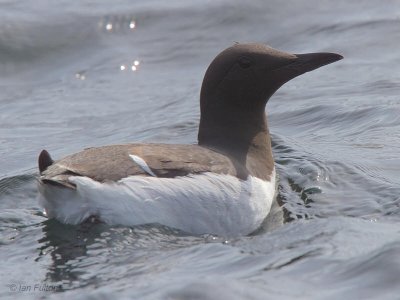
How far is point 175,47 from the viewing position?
13.6 m

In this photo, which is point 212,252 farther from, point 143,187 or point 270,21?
point 270,21

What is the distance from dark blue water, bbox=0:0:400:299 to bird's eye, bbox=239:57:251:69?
3.53 feet

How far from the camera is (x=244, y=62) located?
8.04 meters

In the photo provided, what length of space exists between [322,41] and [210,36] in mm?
1533

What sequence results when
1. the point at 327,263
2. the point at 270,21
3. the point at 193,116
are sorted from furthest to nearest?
the point at 270,21
the point at 193,116
the point at 327,263

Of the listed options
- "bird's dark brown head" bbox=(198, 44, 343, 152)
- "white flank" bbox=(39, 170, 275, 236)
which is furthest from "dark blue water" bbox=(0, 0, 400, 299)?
"bird's dark brown head" bbox=(198, 44, 343, 152)

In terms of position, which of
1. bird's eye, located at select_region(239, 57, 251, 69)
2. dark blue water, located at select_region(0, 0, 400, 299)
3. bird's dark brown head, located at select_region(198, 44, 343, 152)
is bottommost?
dark blue water, located at select_region(0, 0, 400, 299)

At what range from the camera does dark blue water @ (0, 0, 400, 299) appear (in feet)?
20.7

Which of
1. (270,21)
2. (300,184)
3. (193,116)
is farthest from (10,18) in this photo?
(300,184)

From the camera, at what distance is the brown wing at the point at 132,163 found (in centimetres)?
705

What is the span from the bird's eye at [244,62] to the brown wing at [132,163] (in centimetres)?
84

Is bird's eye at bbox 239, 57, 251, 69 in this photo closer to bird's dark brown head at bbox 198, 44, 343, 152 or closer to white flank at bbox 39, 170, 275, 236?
bird's dark brown head at bbox 198, 44, 343, 152

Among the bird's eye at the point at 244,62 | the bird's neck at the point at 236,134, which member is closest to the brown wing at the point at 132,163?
the bird's neck at the point at 236,134

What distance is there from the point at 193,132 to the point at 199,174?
10.6 feet
